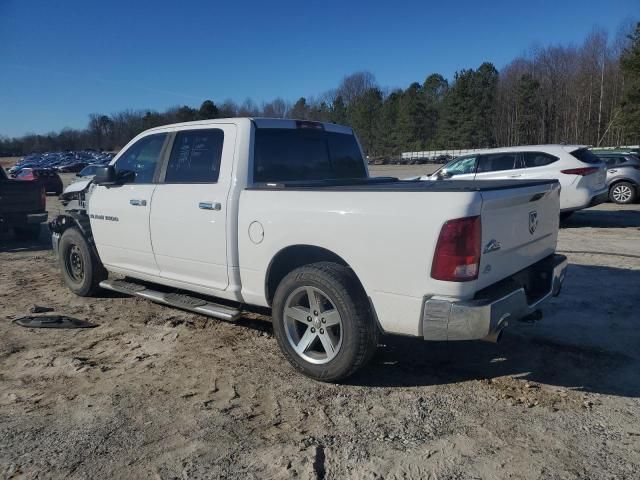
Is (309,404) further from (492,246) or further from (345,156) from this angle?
(345,156)

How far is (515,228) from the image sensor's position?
3619 millimetres

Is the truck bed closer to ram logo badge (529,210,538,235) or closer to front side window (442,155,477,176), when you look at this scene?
ram logo badge (529,210,538,235)

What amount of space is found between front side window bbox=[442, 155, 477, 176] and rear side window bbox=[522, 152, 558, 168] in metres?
1.20

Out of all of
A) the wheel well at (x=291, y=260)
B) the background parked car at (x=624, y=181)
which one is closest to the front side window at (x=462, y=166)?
the background parked car at (x=624, y=181)

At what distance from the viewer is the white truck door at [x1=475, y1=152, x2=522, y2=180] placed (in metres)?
11.7

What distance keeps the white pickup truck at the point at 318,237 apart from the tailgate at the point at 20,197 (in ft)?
19.1

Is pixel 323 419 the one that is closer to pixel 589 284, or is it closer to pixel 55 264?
pixel 589 284

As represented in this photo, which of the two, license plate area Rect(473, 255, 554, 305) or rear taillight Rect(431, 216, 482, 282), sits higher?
rear taillight Rect(431, 216, 482, 282)

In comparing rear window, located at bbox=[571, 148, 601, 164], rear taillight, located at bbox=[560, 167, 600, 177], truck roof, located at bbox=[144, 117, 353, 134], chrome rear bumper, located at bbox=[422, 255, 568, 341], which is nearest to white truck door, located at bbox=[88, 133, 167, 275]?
truck roof, located at bbox=[144, 117, 353, 134]

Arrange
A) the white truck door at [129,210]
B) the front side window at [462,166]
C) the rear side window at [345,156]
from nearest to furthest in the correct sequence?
the white truck door at [129,210] → the rear side window at [345,156] → the front side window at [462,166]

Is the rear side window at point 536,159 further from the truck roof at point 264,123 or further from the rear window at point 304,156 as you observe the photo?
the truck roof at point 264,123

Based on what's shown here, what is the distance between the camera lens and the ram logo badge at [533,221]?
3859 millimetres

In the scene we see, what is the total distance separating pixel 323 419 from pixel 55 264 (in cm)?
707

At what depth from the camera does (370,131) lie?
277 feet
